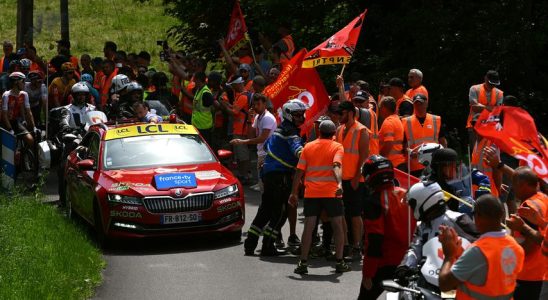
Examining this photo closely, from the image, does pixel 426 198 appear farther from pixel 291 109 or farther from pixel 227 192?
pixel 227 192

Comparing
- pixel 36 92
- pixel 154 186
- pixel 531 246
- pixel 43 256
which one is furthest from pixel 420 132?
pixel 36 92

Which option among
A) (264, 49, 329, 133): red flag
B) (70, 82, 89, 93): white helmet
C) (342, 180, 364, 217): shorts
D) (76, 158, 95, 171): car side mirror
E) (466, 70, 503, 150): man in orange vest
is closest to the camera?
(342, 180, 364, 217): shorts

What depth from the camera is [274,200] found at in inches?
593

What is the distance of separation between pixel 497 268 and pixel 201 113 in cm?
1416

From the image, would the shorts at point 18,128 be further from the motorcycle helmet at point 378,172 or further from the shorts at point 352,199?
the motorcycle helmet at point 378,172

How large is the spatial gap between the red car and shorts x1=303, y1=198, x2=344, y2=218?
82.2 inches

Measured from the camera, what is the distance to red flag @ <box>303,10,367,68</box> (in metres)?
17.1

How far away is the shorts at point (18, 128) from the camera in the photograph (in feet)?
71.6

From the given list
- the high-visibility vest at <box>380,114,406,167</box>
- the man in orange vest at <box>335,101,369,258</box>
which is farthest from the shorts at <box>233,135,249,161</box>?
the man in orange vest at <box>335,101,369,258</box>

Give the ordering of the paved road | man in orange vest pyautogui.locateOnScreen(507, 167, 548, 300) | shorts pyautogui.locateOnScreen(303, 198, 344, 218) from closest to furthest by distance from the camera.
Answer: man in orange vest pyautogui.locateOnScreen(507, 167, 548, 300) → the paved road → shorts pyautogui.locateOnScreen(303, 198, 344, 218)

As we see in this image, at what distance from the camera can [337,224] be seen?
45.2 ft

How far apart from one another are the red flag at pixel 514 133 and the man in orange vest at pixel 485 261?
7.76ft

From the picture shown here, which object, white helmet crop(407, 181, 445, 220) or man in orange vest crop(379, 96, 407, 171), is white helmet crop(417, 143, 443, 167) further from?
white helmet crop(407, 181, 445, 220)

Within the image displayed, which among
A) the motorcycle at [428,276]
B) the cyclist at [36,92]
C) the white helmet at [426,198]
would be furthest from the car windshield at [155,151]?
the motorcycle at [428,276]
